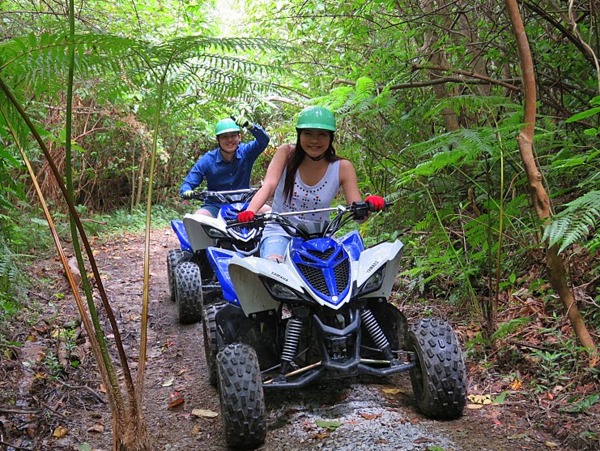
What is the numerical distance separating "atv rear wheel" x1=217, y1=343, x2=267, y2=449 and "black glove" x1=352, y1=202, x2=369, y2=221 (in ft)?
3.69

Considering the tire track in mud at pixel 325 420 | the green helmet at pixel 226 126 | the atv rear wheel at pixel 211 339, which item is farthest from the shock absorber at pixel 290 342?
the green helmet at pixel 226 126

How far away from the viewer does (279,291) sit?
3129 millimetres

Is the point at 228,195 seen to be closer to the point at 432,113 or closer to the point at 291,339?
the point at 432,113

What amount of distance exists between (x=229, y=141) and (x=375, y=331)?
3.77 metres

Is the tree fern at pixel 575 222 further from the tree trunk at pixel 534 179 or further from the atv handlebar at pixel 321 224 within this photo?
the atv handlebar at pixel 321 224

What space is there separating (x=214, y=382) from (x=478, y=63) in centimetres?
370

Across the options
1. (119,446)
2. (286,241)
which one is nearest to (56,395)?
(119,446)

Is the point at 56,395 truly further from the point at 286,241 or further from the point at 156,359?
the point at 286,241

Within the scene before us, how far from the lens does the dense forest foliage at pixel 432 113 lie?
3.02 meters

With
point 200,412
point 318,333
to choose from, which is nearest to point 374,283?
point 318,333

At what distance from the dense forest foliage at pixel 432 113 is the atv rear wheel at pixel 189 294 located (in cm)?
150

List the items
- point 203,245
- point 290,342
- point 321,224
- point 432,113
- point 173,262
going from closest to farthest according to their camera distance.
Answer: point 290,342 < point 321,224 < point 432,113 < point 203,245 < point 173,262

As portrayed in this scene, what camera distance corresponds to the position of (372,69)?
5215 mm

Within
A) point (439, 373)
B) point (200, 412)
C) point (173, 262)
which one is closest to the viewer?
point (439, 373)
